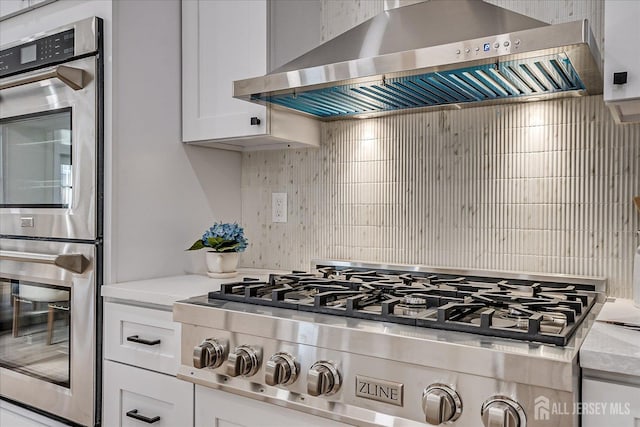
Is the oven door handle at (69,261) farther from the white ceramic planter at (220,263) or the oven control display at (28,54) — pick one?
the oven control display at (28,54)

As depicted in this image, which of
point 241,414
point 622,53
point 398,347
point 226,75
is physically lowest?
point 241,414

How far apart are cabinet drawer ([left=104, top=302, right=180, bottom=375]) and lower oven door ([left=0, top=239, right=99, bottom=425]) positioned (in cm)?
8

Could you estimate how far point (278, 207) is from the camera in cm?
211

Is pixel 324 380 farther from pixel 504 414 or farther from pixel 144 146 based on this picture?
pixel 144 146

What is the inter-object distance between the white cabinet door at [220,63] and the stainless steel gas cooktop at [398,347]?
2.06ft

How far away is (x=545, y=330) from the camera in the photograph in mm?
1019

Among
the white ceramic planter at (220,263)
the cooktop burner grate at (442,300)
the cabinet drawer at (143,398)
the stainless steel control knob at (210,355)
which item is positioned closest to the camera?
the cooktop burner grate at (442,300)

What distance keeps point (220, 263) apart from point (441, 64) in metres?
1.01

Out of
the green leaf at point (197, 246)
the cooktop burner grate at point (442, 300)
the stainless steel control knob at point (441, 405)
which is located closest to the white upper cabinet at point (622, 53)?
the cooktop burner grate at point (442, 300)

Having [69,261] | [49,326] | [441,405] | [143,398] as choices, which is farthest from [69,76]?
[441,405]

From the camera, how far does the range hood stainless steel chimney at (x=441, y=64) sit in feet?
3.84

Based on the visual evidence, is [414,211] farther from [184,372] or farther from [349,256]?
[184,372]
